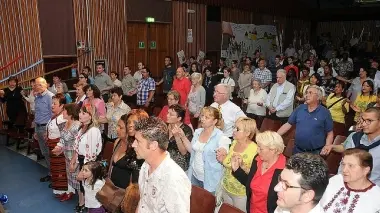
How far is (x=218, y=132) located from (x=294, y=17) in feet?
49.8

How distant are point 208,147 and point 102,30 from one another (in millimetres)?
7052

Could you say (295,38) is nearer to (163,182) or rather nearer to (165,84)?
(165,84)

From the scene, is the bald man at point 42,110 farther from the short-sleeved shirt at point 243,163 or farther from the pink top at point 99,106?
the short-sleeved shirt at point 243,163

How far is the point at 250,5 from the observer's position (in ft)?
45.6

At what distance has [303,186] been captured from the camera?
1.70 m

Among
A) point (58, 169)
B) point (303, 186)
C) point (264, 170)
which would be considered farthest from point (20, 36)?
point (303, 186)

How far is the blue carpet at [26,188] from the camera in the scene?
4.64m

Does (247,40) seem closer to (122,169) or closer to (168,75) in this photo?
(168,75)

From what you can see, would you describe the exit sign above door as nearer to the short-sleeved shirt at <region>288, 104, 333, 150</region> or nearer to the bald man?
the bald man

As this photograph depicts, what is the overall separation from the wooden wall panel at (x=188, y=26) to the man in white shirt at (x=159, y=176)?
30.2ft

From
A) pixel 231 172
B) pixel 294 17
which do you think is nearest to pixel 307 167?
pixel 231 172

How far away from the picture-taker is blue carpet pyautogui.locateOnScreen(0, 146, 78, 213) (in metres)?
4.64

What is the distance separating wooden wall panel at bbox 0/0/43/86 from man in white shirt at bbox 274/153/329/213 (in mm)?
7861

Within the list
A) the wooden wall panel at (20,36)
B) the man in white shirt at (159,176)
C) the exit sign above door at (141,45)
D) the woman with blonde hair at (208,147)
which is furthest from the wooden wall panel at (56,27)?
the man in white shirt at (159,176)
